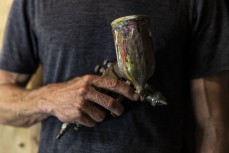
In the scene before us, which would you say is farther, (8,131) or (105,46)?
(8,131)

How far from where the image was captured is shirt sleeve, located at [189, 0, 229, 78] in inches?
35.1

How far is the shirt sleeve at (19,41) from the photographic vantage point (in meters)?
0.95

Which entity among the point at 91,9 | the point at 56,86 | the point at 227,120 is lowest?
the point at 227,120

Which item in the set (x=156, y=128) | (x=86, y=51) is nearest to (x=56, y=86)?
(x=86, y=51)

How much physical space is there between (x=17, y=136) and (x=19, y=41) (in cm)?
30

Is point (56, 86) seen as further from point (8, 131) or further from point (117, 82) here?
point (8, 131)

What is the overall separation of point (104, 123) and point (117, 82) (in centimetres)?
15

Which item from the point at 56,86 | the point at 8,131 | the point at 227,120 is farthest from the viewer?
the point at 8,131

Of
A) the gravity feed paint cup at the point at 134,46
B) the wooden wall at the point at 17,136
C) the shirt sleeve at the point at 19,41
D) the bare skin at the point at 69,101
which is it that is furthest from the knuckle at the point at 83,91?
the wooden wall at the point at 17,136

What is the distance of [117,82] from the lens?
757 mm

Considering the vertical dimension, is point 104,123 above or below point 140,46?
below

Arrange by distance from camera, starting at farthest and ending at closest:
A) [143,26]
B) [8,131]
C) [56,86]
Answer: [8,131]
[56,86]
[143,26]

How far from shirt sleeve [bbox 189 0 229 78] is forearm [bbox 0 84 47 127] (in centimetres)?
39

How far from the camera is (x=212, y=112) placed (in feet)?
3.07
